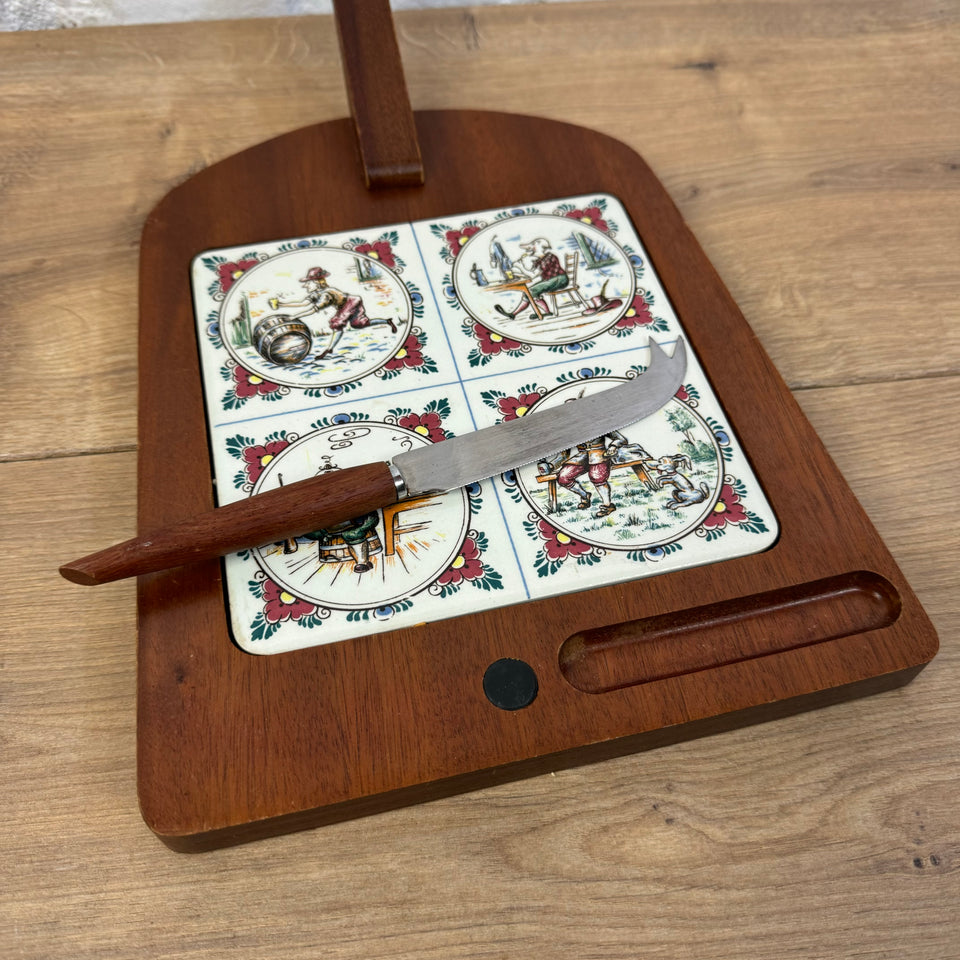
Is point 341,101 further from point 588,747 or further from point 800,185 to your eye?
point 588,747

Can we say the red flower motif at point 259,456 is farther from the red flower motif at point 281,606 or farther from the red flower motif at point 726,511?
the red flower motif at point 726,511

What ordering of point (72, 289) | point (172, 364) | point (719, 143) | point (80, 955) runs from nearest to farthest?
point (80, 955) < point (172, 364) < point (72, 289) < point (719, 143)

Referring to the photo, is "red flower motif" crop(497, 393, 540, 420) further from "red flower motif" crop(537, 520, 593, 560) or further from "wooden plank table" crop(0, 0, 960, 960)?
"wooden plank table" crop(0, 0, 960, 960)

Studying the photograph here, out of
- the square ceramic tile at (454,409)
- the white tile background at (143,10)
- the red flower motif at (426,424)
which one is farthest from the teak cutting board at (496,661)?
the white tile background at (143,10)

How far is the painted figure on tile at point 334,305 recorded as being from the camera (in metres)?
0.56

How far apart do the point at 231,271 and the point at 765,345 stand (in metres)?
0.37

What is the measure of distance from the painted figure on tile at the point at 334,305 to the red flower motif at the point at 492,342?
0.05 metres

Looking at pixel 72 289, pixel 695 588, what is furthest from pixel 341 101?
pixel 695 588

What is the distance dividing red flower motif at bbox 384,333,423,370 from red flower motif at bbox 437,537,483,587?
5.1 inches

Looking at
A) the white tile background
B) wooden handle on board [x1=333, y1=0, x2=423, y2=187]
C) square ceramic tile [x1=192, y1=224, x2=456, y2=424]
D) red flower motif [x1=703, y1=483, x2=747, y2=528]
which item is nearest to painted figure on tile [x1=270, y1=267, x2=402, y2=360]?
square ceramic tile [x1=192, y1=224, x2=456, y2=424]

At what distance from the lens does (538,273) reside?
23.5 inches

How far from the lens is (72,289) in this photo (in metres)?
0.64

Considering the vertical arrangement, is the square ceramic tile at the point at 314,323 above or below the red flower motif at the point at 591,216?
below

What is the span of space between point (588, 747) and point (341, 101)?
1.96ft
